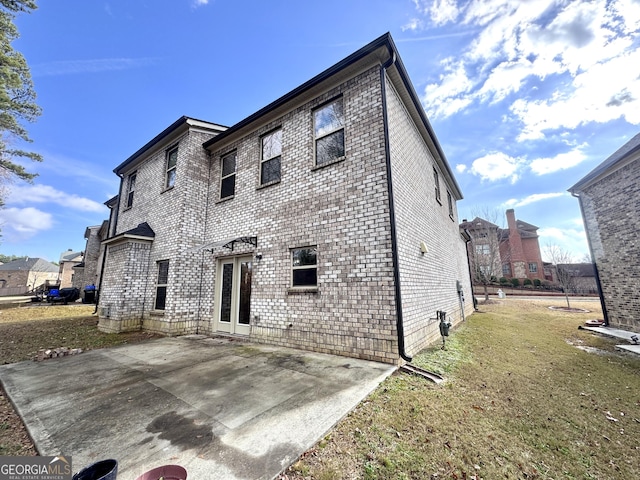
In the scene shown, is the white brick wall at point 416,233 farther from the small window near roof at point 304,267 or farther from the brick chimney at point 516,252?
the brick chimney at point 516,252

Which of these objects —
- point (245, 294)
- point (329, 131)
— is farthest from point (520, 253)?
point (245, 294)

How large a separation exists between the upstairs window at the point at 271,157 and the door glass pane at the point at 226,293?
2961 mm

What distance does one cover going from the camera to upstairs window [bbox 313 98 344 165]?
20.1 feet

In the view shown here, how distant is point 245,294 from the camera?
23.7 feet

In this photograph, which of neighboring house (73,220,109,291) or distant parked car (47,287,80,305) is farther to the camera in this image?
neighboring house (73,220,109,291)

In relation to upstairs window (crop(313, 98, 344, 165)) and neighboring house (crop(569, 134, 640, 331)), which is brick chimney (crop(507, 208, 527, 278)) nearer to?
Result: neighboring house (crop(569, 134, 640, 331))

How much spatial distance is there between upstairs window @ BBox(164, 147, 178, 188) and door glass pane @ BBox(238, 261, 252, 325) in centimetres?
489

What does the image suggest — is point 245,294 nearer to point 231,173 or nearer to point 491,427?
point 231,173

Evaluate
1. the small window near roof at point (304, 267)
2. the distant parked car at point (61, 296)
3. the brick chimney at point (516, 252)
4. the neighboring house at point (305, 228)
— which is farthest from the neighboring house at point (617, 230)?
the distant parked car at point (61, 296)

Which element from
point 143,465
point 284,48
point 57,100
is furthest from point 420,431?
point 57,100

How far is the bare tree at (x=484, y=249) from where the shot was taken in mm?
23194

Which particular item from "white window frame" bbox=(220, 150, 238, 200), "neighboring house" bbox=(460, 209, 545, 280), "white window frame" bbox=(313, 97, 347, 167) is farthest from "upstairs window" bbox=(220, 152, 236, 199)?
"neighboring house" bbox=(460, 209, 545, 280)

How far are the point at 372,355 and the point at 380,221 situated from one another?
2632mm

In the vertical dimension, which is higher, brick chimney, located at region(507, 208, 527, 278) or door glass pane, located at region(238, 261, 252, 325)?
brick chimney, located at region(507, 208, 527, 278)
